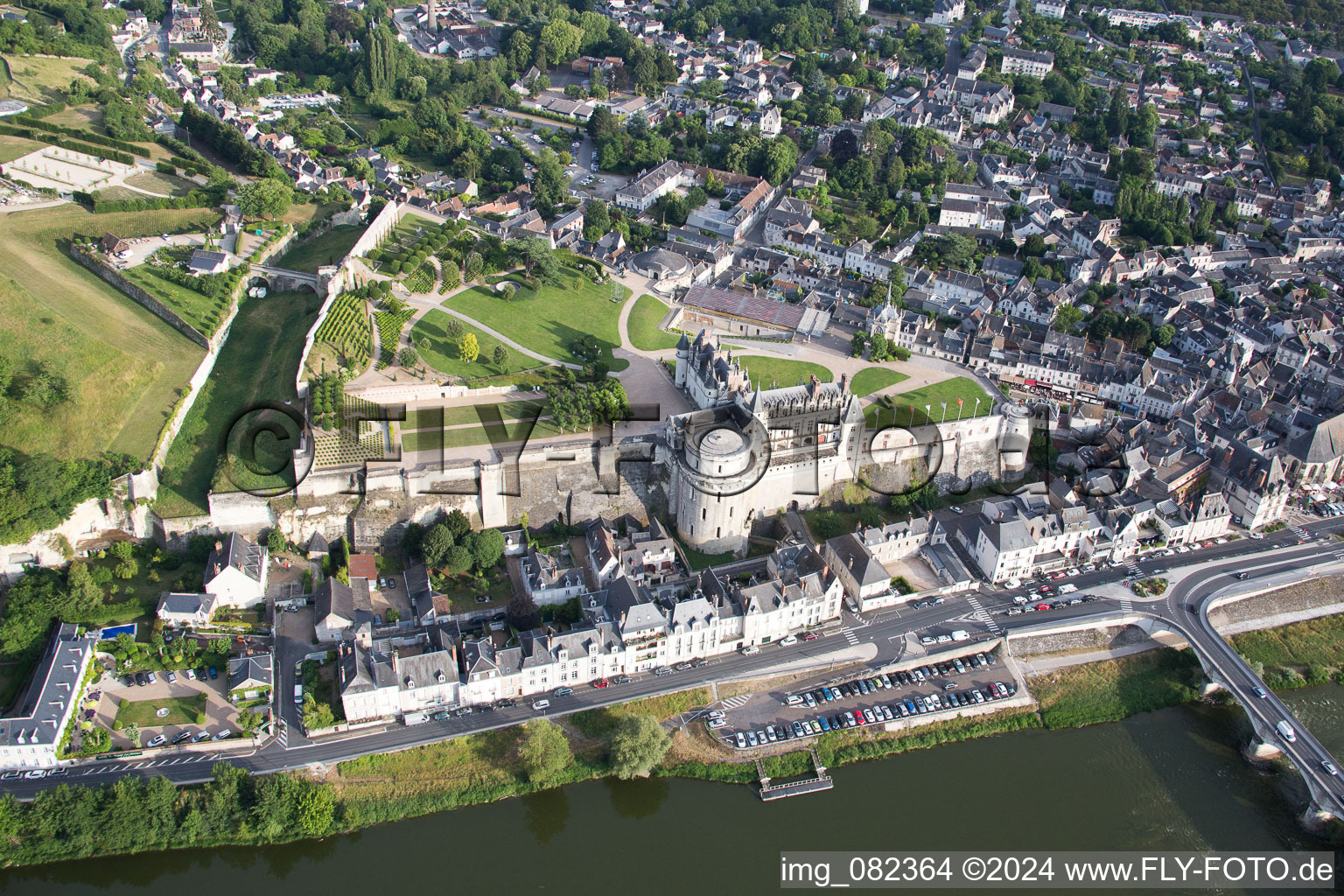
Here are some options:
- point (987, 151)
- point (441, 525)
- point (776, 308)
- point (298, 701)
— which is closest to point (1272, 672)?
point (776, 308)

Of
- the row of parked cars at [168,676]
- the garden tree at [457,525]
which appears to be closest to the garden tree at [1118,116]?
the garden tree at [457,525]

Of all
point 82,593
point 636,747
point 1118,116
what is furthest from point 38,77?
point 1118,116

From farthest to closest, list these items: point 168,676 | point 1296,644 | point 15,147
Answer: point 15,147
point 1296,644
point 168,676

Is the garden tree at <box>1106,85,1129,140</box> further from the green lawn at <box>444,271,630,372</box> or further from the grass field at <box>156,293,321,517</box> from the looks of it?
the grass field at <box>156,293,321,517</box>

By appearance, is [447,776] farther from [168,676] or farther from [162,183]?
[162,183]

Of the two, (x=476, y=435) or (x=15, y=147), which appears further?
(x=15, y=147)

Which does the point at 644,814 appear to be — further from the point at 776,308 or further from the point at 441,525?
the point at 776,308

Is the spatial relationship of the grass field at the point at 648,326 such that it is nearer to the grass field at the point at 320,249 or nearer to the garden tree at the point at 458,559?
the grass field at the point at 320,249
